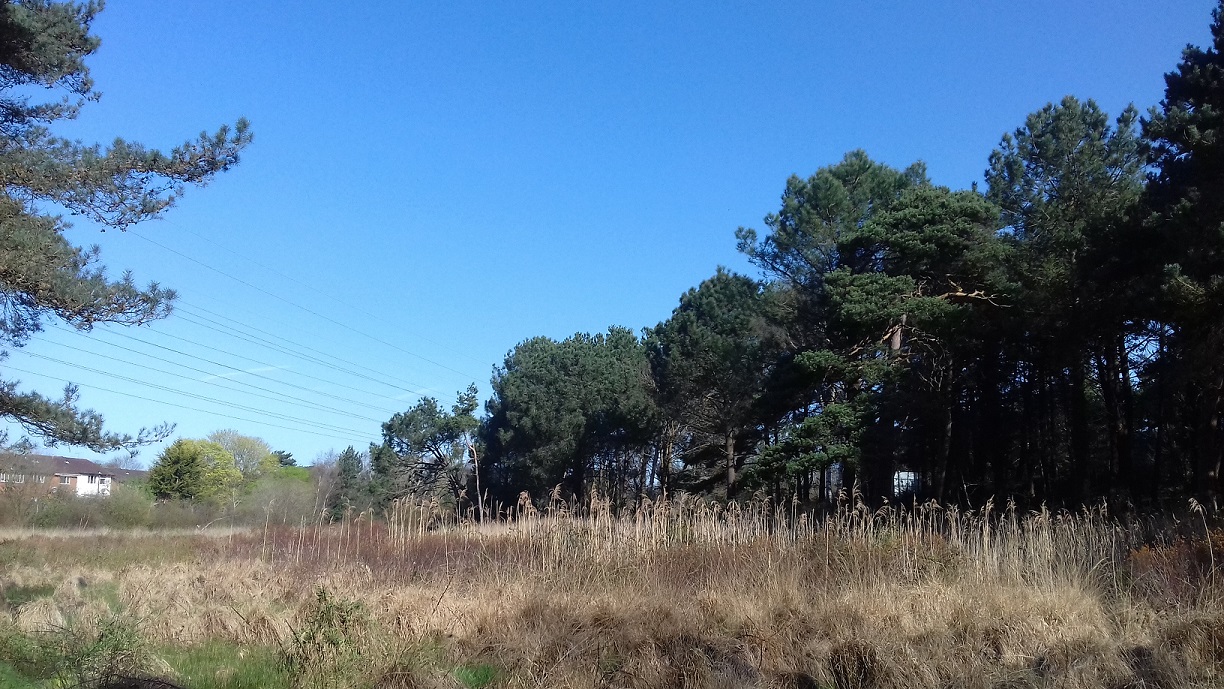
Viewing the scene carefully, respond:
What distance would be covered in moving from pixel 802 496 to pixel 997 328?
916 cm

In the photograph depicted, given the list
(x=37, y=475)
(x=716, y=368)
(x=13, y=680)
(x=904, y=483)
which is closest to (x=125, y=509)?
(x=37, y=475)

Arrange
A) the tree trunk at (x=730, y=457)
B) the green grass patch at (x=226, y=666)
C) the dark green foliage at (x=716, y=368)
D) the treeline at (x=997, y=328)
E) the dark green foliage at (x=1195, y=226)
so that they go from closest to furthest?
the green grass patch at (x=226, y=666)
the dark green foliage at (x=1195, y=226)
the treeline at (x=997, y=328)
the dark green foliage at (x=716, y=368)
the tree trunk at (x=730, y=457)

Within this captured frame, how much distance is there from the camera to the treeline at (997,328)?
17625mm

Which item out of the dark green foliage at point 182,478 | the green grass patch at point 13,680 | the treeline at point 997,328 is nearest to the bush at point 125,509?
the dark green foliage at point 182,478

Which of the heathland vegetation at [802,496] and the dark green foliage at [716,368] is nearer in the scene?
the heathland vegetation at [802,496]

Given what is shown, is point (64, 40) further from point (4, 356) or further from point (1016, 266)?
point (1016, 266)

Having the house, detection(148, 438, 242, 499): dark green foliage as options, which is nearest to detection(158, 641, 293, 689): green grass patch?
the house

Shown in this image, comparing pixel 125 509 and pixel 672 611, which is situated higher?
pixel 125 509

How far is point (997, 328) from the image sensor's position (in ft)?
84.5

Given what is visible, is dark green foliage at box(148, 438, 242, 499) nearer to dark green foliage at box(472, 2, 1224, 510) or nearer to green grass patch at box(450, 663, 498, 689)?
dark green foliage at box(472, 2, 1224, 510)

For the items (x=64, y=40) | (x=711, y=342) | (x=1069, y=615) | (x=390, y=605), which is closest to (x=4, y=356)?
(x=64, y=40)

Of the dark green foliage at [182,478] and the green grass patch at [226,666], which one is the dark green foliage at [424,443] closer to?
the dark green foliage at [182,478]

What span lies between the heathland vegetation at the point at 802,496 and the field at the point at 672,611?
0.05 meters

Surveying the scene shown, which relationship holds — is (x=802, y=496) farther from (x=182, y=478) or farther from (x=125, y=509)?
(x=182, y=478)
